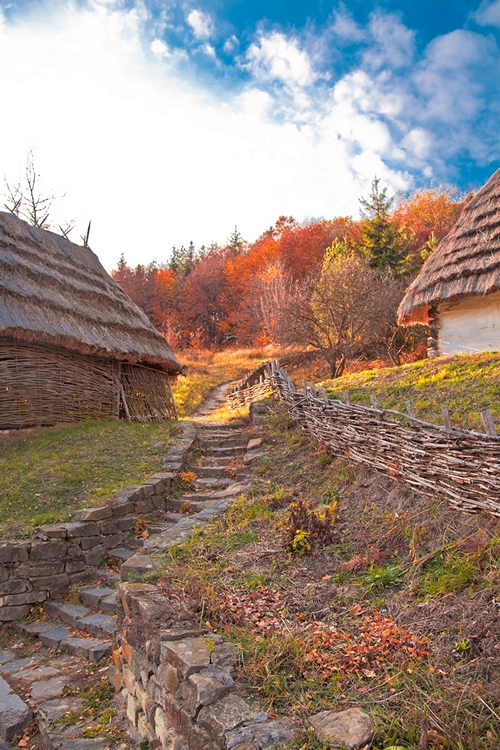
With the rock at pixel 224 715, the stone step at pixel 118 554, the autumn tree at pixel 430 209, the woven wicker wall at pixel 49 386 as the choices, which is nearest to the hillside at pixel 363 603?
the rock at pixel 224 715

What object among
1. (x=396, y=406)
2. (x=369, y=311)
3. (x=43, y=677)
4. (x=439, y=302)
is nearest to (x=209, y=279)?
(x=369, y=311)

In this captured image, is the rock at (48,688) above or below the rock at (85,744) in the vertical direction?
below

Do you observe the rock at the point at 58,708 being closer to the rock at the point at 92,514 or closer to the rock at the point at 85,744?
the rock at the point at 85,744

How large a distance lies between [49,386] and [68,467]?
9.50ft

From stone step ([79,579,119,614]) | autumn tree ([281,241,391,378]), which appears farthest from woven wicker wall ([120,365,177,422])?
stone step ([79,579,119,614])

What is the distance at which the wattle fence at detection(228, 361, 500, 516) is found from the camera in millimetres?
4379

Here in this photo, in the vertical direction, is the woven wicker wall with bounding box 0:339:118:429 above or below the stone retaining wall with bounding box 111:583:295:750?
above

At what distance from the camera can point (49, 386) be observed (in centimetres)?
1093

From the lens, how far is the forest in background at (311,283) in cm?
1859

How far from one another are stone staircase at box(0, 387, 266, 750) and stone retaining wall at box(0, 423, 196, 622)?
0.18 meters

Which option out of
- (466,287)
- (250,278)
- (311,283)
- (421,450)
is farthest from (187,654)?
(250,278)

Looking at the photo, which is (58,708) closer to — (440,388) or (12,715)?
(12,715)

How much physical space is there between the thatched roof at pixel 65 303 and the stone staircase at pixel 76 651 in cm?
450

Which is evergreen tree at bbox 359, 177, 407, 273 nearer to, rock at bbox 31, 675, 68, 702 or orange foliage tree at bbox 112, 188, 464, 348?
orange foliage tree at bbox 112, 188, 464, 348
